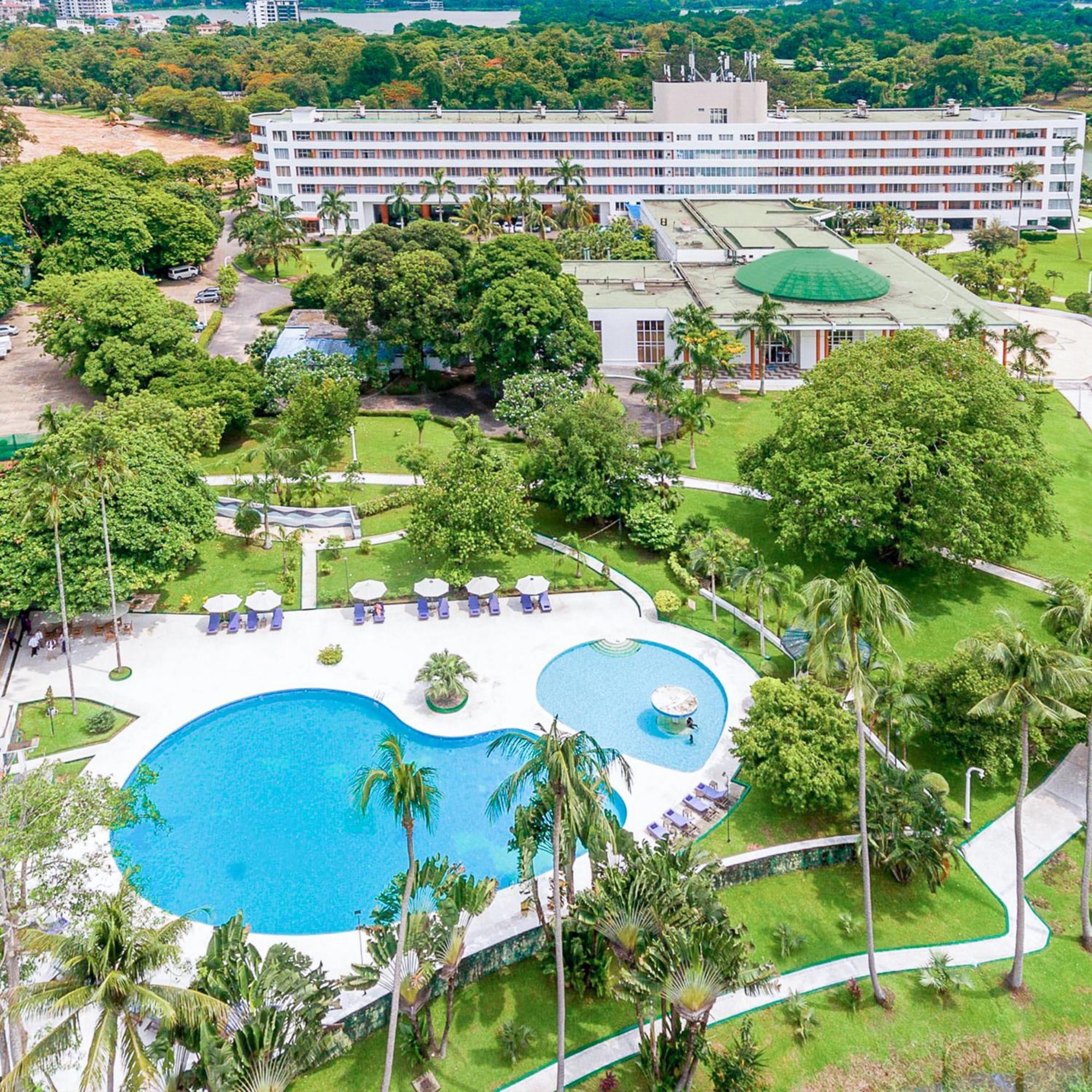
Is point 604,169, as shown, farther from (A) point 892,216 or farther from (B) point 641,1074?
(B) point 641,1074

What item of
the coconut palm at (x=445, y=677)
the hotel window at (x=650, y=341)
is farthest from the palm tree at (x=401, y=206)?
the coconut palm at (x=445, y=677)

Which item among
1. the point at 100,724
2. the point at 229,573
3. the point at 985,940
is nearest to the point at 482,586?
the point at 229,573

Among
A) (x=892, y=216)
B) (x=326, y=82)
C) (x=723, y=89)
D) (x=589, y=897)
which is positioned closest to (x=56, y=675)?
(x=589, y=897)

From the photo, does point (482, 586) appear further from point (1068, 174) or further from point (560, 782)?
point (1068, 174)

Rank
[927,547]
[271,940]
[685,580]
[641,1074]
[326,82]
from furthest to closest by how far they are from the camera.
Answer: [326,82], [685,580], [927,547], [271,940], [641,1074]

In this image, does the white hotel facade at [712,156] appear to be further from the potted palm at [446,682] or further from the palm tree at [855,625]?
the palm tree at [855,625]
